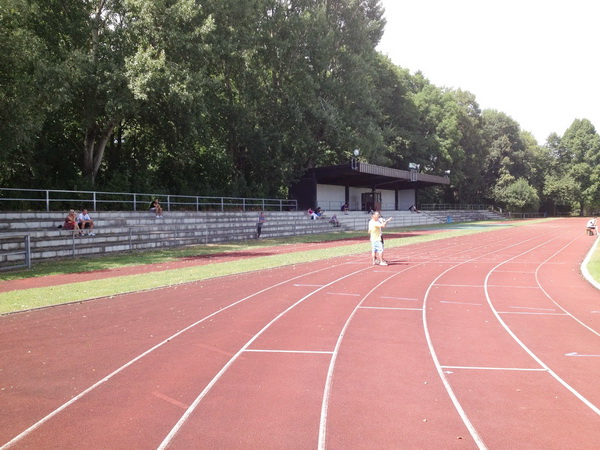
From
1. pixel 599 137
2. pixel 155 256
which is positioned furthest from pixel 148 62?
pixel 599 137

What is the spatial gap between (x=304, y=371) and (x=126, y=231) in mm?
17005

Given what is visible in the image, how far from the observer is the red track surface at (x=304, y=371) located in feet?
12.7

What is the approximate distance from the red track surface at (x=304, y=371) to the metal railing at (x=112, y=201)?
12497 mm

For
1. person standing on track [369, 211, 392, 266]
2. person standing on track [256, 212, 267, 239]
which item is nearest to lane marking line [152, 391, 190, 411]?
person standing on track [369, 211, 392, 266]

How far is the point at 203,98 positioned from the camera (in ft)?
84.4

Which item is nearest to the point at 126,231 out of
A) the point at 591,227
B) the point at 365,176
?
the point at 365,176

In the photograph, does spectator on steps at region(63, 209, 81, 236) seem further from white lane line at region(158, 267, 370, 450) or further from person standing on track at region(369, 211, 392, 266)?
white lane line at region(158, 267, 370, 450)

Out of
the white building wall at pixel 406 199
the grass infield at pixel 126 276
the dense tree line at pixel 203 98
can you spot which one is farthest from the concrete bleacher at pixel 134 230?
the white building wall at pixel 406 199

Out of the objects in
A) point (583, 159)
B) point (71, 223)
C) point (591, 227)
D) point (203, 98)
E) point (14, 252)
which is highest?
point (583, 159)

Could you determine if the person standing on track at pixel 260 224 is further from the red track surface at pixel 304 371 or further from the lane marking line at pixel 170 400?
the lane marking line at pixel 170 400

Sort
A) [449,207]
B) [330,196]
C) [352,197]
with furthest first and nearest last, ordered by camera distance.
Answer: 1. [449,207]
2. [352,197]
3. [330,196]

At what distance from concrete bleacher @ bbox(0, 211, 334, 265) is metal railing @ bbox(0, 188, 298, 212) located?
892mm

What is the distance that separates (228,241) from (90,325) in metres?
19.2

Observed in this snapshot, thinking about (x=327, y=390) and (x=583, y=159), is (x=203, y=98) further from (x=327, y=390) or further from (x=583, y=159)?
(x=583, y=159)
